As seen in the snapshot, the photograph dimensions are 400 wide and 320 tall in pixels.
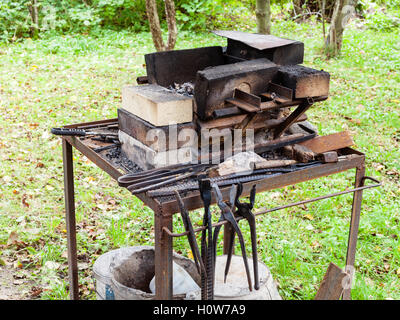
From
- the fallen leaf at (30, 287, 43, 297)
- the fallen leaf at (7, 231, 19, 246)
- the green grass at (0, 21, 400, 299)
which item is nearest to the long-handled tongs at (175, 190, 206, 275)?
the green grass at (0, 21, 400, 299)

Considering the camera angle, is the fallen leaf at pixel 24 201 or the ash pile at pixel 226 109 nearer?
the ash pile at pixel 226 109

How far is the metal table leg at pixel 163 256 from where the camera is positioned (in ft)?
6.58

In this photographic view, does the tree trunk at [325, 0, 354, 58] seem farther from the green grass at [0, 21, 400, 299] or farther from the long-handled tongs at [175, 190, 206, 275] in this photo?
the long-handled tongs at [175, 190, 206, 275]

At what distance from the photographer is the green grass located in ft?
11.8

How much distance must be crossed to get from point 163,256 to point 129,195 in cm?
269

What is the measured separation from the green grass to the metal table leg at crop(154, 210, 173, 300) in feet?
4.78

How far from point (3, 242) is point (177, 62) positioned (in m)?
2.13

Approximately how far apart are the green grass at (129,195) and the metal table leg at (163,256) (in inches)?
57.3

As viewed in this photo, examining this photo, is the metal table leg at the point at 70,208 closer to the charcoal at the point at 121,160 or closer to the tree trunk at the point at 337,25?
the charcoal at the point at 121,160

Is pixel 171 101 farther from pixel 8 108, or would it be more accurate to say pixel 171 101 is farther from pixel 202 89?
pixel 8 108

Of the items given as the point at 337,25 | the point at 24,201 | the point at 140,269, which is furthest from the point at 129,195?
the point at 337,25

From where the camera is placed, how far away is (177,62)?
9.82 ft

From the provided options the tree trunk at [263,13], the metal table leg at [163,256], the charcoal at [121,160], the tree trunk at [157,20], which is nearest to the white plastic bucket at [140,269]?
the charcoal at [121,160]
